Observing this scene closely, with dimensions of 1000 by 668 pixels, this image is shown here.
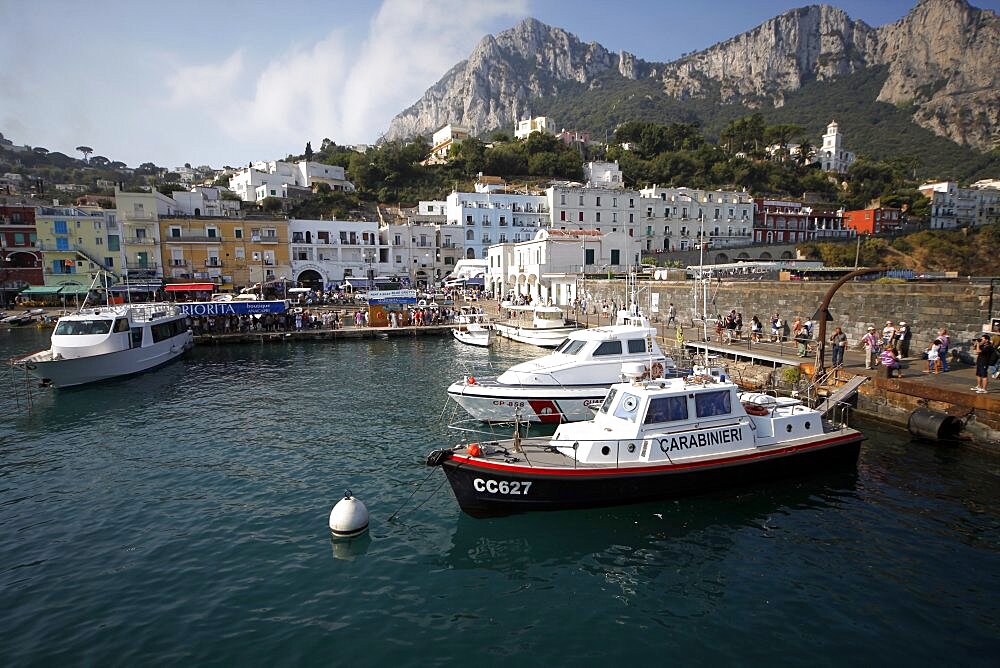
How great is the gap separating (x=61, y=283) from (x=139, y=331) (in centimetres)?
3918

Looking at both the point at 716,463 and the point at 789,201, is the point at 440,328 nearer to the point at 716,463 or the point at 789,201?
the point at 716,463

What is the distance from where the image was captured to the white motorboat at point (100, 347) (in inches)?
1006

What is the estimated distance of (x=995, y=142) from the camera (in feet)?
435

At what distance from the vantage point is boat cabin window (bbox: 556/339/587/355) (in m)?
18.8

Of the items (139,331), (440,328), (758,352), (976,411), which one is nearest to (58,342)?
(139,331)

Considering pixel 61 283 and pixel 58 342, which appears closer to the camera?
pixel 58 342

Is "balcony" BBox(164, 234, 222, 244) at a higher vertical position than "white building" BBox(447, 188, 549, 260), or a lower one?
lower

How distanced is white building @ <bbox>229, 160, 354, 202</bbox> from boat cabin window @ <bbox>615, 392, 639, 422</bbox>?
8310 centimetres

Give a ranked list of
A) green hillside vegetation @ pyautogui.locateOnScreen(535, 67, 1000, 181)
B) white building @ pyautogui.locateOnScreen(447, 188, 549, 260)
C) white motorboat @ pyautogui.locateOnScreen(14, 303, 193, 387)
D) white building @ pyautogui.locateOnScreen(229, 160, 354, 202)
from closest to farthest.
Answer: white motorboat @ pyautogui.locateOnScreen(14, 303, 193, 387)
white building @ pyautogui.locateOnScreen(447, 188, 549, 260)
white building @ pyautogui.locateOnScreen(229, 160, 354, 202)
green hillside vegetation @ pyautogui.locateOnScreen(535, 67, 1000, 181)

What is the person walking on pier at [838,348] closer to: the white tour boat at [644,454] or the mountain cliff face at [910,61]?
the white tour boat at [644,454]

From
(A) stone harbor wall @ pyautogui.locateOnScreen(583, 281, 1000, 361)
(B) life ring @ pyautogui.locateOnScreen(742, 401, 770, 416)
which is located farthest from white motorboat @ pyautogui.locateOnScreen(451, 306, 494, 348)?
(B) life ring @ pyautogui.locateOnScreen(742, 401, 770, 416)

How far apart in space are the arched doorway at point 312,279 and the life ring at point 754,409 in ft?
194

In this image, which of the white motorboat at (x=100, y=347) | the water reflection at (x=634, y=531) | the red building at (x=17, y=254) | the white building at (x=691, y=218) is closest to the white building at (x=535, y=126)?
the white building at (x=691, y=218)

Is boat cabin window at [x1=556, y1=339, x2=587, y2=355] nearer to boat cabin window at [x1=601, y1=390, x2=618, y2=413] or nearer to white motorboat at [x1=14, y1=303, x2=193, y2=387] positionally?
boat cabin window at [x1=601, y1=390, x2=618, y2=413]
